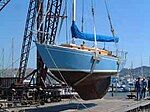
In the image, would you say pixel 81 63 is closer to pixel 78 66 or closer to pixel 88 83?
pixel 78 66

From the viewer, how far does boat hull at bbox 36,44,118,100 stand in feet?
72.0

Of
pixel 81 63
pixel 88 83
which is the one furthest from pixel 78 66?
pixel 88 83

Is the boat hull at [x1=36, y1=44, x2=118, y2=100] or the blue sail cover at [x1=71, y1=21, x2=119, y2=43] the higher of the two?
the blue sail cover at [x1=71, y1=21, x2=119, y2=43]

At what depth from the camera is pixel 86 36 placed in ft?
83.0

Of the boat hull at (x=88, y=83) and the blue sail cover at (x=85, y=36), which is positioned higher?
the blue sail cover at (x=85, y=36)

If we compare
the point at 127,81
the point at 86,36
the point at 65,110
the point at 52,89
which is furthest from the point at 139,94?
the point at 127,81

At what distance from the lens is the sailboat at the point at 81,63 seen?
72.1ft

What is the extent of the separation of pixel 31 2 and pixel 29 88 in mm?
8309

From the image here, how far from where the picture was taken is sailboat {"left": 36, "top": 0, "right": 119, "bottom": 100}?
21984 mm

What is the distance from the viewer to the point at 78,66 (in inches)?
890

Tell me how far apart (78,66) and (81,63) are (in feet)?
0.89

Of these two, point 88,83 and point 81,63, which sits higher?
point 81,63

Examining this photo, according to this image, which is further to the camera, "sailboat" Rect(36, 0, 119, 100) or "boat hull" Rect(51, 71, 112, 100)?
"boat hull" Rect(51, 71, 112, 100)

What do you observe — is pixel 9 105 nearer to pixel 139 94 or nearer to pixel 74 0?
pixel 74 0
